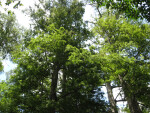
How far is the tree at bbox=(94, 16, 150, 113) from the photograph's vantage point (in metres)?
9.62

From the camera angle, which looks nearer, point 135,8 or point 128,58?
point 135,8

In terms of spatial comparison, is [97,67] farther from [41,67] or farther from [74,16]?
[74,16]

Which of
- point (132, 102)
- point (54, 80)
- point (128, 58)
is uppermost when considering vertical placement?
point (128, 58)

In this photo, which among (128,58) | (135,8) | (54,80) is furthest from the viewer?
(54,80)

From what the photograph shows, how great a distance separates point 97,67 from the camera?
379 inches

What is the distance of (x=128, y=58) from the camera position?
9477 millimetres

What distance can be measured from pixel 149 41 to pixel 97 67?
15.8ft

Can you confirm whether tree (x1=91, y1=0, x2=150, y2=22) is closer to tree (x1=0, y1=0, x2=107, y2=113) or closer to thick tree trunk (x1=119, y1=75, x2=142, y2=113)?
tree (x1=0, y1=0, x2=107, y2=113)

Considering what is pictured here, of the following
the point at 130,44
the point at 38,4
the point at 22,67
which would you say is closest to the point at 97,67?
the point at 130,44

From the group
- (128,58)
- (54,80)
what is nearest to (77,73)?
(54,80)

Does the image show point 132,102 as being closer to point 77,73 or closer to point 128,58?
point 128,58

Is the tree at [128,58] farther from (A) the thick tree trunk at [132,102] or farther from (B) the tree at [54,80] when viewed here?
(B) the tree at [54,80]

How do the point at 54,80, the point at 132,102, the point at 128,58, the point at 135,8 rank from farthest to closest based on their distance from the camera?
the point at 54,80
the point at 132,102
the point at 128,58
the point at 135,8

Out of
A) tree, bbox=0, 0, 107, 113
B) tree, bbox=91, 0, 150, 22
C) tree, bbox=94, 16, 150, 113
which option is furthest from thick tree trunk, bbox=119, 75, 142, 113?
tree, bbox=91, 0, 150, 22
